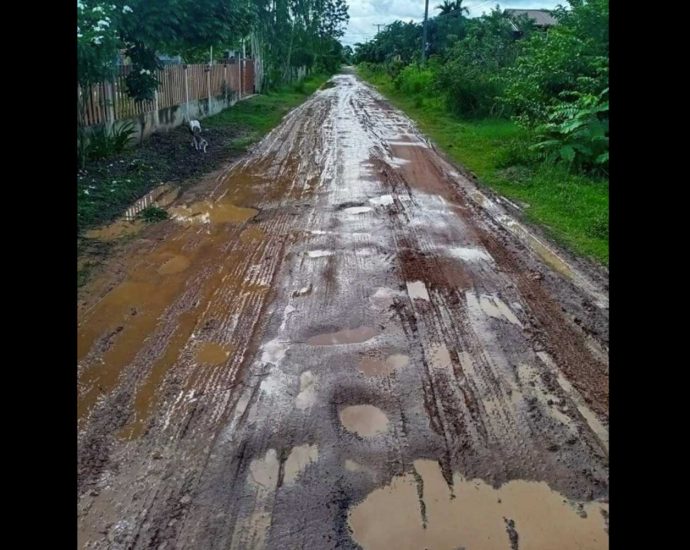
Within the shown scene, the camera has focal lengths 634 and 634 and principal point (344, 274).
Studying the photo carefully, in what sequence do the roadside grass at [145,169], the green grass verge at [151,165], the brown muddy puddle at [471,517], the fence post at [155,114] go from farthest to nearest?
the fence post at [155,114] < the green grass verge at [151,165] < the roadside grass at [145,169] < the brown muddy puddle at [471,517]

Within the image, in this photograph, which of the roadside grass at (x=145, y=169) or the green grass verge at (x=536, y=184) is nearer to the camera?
the roadside grass at (x=145, y=169)

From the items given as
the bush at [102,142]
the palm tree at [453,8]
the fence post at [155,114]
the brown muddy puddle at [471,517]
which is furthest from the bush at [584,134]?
the palm tree at [453,8]

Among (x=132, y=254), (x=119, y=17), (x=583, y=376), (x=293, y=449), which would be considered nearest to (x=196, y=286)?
(x=132, y=254)

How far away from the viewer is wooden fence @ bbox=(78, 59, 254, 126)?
37.9 ft

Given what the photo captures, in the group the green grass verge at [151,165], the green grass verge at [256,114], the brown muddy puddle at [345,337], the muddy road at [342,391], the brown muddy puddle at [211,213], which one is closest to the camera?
the muddy road at [342,391]

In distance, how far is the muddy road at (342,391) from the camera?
2.95 m

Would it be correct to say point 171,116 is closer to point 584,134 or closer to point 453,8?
point 584,134

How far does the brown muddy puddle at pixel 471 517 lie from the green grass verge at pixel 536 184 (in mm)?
3526

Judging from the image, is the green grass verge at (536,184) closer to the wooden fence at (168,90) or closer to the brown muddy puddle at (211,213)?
the brown muddy puddle at (211,213)

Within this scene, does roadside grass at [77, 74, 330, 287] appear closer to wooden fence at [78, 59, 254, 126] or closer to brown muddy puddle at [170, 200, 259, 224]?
brown muddy puddle at [170, 200, 259, 224]

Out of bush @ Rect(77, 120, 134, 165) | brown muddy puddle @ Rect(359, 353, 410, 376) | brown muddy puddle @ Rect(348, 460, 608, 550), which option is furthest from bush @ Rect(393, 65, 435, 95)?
brown muddy puddle @ Rect(348, 460, 608, 550)

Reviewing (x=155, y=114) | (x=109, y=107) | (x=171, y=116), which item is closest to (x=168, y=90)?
(x=171, y=116)
